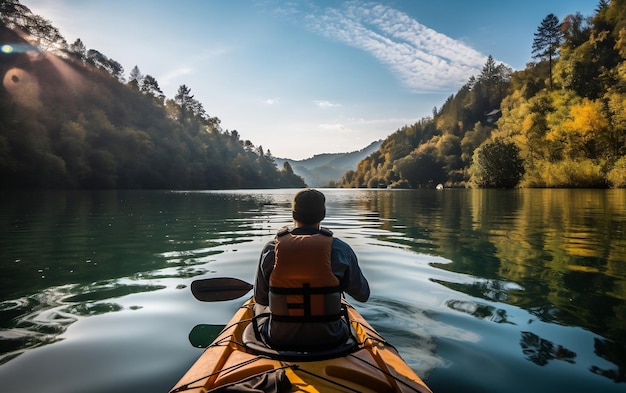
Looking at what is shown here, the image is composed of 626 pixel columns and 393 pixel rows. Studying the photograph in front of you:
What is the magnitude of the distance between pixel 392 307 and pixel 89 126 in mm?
81600

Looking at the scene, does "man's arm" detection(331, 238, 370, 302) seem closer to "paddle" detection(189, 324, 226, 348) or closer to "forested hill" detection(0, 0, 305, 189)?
"paddle" detection(189, 324, 226, 348)

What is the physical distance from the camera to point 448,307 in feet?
21.5

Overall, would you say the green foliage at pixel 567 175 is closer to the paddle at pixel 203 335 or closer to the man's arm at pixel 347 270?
the paddle at pixel 203 335

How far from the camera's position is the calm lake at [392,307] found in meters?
4.28

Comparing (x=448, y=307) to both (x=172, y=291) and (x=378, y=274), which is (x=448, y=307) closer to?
(x=378, y=274)

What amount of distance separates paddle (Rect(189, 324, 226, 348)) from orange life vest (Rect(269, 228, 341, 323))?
2.12 meters

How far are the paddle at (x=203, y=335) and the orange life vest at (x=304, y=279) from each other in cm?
212

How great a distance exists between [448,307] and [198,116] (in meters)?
149

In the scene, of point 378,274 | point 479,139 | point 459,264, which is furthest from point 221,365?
point 479,139

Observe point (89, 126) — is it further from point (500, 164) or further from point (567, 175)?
point (567, 175)

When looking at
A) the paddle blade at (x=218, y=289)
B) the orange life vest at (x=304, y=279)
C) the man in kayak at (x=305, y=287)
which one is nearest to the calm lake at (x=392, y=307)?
the paddle blade at (x=218, y=289)

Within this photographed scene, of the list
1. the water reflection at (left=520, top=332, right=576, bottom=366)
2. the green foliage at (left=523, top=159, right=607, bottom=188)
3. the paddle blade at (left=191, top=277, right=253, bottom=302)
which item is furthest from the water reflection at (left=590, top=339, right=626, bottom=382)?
the green foliage at (left=523, top=159, right=607, bottom=188)

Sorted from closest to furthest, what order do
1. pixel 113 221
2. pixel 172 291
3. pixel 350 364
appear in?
pixel 350 364 → pixel 172 291 → pixel 113 221

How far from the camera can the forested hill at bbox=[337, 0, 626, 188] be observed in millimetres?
55531
